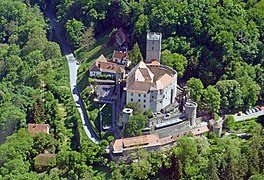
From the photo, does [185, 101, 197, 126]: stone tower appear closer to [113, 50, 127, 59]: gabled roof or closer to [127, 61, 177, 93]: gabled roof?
[127, 61, 177, 93]: gabled roof

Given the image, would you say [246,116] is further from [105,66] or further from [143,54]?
[105,66]

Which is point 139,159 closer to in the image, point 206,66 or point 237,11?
point 206,66

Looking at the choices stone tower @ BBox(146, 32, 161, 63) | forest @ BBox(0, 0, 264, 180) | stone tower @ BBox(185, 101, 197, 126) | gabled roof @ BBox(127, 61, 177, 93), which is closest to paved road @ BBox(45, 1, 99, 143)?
forest @ BBox(0, 0, 264, 180)

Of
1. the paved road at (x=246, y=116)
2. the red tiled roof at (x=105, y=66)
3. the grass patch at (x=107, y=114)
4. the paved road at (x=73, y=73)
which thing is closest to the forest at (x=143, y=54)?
the paved road at (x=73, y=73)

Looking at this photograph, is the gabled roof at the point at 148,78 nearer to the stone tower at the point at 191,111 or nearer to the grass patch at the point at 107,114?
the stone tower at the point at 191,111

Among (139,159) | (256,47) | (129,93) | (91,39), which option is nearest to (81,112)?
(129,93)

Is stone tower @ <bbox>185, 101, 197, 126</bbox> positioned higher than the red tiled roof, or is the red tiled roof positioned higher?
the red tiled roof

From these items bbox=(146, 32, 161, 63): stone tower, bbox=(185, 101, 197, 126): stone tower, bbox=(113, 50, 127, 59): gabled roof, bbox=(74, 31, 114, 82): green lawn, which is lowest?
bbox=(185, 101, 197, 126): stone tower
